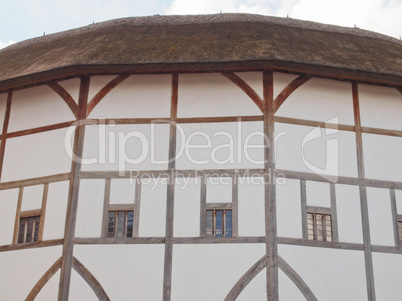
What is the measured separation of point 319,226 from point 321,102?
2936mm

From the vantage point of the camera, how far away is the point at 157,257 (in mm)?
12891

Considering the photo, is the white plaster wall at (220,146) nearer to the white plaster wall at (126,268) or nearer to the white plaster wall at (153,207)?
the white plaster wall at (153,207)

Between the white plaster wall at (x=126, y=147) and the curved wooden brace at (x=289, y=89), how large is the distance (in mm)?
2560

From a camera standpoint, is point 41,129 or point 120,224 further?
point 41,129

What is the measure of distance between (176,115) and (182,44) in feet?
6.18

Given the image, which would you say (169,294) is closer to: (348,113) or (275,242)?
(275,242)

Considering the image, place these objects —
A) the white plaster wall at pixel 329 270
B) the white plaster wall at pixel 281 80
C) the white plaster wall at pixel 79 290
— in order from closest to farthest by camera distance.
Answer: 1. the white plaster wall at pixel 329 270
2. the white plaster wall at pixel 79 290
3. the white plaster wall at pixel 281 80

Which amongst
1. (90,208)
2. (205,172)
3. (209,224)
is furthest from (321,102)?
(90,208)

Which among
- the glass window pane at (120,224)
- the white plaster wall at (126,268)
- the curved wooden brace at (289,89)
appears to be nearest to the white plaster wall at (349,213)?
the curved wooden brace at (289,89)

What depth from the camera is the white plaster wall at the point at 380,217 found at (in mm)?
13523

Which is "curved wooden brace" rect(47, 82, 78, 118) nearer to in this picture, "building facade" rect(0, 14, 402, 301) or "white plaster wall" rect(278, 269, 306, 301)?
"building facade" rect(0, 14, 402, 301)

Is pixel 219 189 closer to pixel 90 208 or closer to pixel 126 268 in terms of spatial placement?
pixel 126 268

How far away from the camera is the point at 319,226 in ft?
43.7

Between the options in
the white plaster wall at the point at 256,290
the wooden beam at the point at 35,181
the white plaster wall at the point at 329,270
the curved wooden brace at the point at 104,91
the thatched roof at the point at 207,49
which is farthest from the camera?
the curved wooden brace at the point at 104,91
